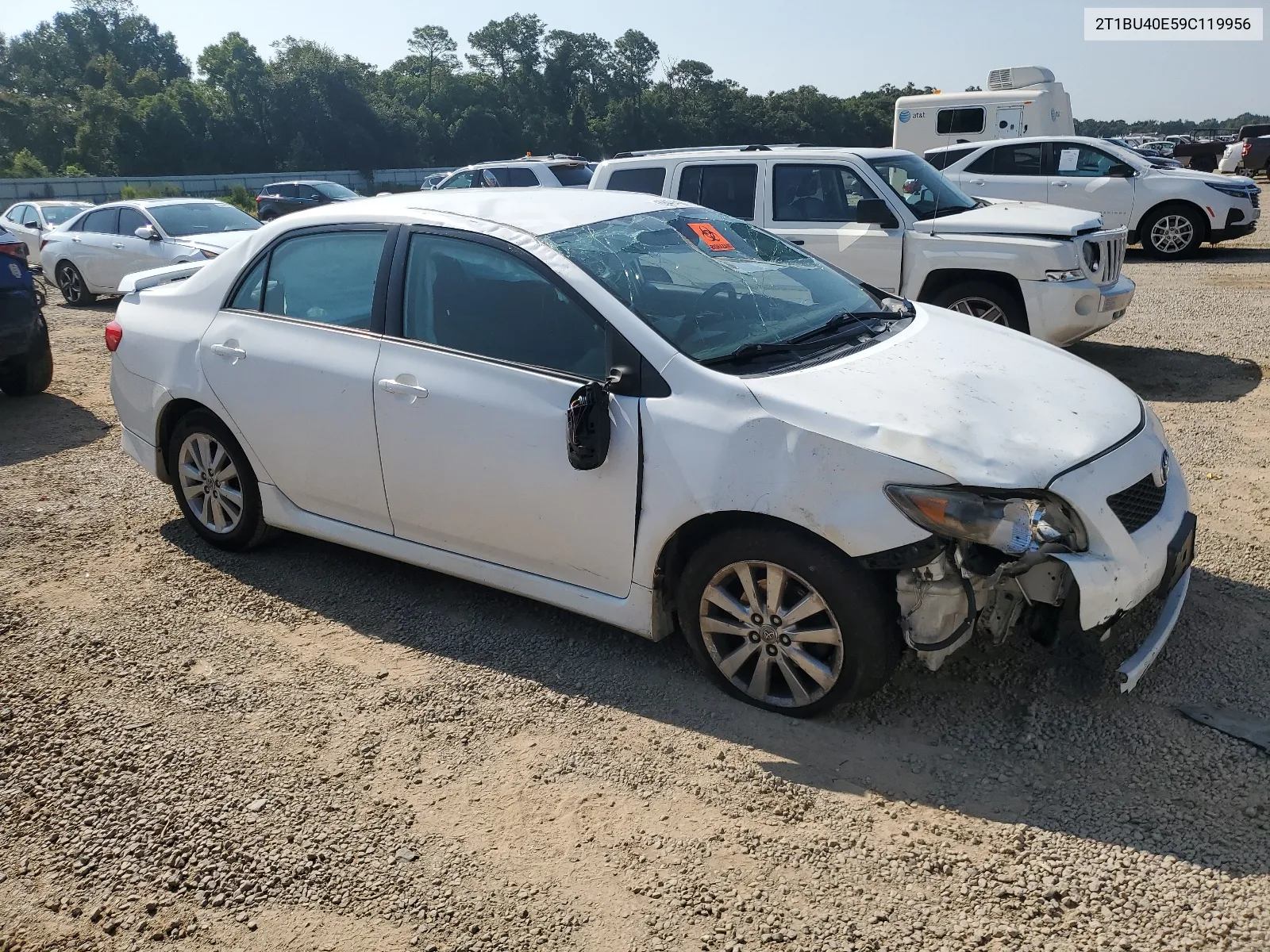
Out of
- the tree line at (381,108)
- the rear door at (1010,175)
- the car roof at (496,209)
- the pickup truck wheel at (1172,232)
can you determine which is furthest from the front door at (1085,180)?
the tree line at (381,108)

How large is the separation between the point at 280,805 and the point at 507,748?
712 mm

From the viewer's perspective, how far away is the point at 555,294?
368cm

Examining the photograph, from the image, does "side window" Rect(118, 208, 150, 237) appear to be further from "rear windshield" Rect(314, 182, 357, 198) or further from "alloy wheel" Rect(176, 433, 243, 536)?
"alloy wheel" Rect(176, 433, 243, 536)

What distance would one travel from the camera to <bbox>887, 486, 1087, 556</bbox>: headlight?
2.96 m

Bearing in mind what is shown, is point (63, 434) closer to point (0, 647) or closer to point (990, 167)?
point (0, 647)

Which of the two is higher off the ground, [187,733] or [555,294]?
[555,294]

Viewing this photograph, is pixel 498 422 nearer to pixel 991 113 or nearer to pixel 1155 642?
pixel 1155 642

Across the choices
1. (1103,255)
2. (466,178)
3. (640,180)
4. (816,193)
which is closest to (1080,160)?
(1103,255)

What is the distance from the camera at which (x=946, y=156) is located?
15.0 meters

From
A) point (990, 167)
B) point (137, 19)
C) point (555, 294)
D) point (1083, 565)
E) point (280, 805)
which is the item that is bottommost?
point (280, 805)

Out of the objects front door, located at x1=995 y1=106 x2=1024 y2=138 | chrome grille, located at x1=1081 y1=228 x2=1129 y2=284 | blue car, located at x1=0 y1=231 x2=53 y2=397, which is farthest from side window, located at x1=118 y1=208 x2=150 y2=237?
front door, located at x1=995 y1=106 x2=1024 y2=138

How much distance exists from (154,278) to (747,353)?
12.0 ft

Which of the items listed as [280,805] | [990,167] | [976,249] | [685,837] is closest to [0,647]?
[280,805]

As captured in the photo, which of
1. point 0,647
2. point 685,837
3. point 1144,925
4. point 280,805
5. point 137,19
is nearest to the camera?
point 1144,925
